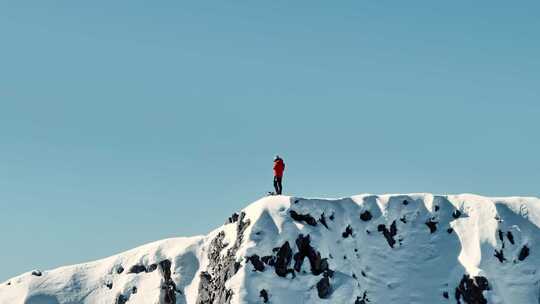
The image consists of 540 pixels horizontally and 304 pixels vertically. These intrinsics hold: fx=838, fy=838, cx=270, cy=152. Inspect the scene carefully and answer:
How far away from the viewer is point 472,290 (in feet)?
237

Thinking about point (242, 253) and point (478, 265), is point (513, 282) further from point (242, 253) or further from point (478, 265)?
point (242, 253)

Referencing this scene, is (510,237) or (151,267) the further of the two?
(151,267)

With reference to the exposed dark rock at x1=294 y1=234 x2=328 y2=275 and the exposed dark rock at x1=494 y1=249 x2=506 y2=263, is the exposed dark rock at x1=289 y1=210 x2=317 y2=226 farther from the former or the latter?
the exposed dark rock at x1=494 y1=249 x2=506 y2=263

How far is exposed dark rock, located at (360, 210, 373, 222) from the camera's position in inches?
3142

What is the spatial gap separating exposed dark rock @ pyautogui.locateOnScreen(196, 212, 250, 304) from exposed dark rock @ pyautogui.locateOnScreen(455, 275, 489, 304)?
1954cm

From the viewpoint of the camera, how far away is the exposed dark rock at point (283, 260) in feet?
235

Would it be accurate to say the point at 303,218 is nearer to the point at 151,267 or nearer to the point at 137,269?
the point at 151,267

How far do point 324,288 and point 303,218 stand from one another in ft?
26.5

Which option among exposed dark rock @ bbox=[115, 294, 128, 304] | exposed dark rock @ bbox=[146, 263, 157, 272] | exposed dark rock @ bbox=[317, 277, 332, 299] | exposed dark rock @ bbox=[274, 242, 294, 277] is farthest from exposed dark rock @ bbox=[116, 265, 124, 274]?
exposed dark rock @ bbox=[317, 277, 332, 299]

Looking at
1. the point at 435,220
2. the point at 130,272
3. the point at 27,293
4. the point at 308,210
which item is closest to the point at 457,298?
the point at 435,220

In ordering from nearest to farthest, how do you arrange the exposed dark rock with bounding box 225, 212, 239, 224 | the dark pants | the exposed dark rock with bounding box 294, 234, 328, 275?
1. the exposed dark rock with bounding box 294, 234, 328, 275
2. the dark pants
3. the exposed dark rock with bounding box 225, 212, 239, 224

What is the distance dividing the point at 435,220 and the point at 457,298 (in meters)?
10.2

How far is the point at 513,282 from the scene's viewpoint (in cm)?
7331

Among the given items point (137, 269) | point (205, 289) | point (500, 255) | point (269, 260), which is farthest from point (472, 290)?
point (137, 269)
